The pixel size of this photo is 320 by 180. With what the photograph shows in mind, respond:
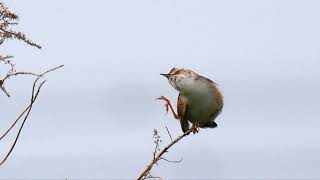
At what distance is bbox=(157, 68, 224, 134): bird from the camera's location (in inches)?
204

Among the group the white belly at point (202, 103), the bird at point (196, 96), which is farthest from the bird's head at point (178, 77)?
the white belly at point (202, 103)

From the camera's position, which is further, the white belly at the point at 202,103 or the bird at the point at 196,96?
the white belly at the point at 202,103

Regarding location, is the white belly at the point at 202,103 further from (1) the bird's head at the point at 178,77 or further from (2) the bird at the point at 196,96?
(1) the bird's head at the point at 178,77

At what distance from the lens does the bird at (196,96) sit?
17.0ft

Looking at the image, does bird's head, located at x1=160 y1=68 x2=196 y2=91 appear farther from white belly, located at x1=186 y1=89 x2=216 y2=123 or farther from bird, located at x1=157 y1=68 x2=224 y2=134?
white belly, located at x1=186 y1=89 x2=216 y2=123

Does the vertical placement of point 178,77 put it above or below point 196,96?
above

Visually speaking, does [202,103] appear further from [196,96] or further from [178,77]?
[178,77]

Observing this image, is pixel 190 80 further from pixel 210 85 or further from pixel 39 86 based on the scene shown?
pixel 39 86

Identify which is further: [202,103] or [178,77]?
[202,103]

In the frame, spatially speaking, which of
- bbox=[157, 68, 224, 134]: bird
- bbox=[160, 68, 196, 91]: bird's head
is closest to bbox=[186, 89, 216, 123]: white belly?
bbox=[157, 68, 224, 134]: bird

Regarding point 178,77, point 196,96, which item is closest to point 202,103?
point 196,96

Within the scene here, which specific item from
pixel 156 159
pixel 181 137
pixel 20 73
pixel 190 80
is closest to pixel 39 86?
pixel 20 73

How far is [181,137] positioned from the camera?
10.8ft

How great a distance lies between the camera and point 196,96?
5.30 m
